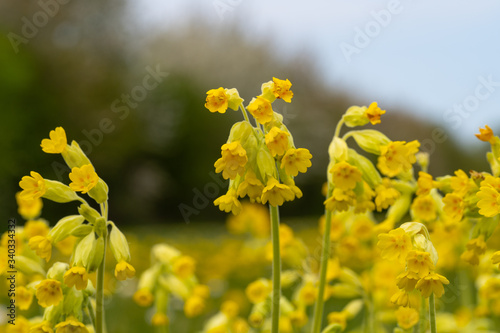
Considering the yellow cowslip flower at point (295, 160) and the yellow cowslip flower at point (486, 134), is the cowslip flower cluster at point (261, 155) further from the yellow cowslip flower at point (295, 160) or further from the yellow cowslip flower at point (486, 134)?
the yellow cowslip flower at point (486, 134)

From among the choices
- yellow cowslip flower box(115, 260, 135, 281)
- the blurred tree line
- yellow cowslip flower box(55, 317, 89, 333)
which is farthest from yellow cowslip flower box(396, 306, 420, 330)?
the blurred tree line

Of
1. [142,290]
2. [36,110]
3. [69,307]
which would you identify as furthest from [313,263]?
[36,110]

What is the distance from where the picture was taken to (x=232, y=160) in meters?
1.27

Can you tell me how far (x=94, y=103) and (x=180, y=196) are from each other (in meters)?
3.54

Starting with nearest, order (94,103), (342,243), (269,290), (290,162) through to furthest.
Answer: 1. (290,162)
2. (269,290)
3. (342,243)
4. (94,103)

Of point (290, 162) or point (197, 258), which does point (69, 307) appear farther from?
point (197, 258)

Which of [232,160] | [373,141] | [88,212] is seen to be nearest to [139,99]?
[373,141]

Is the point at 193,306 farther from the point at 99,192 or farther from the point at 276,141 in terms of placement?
the point at 276,141

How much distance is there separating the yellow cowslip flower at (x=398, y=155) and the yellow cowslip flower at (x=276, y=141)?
41 cm

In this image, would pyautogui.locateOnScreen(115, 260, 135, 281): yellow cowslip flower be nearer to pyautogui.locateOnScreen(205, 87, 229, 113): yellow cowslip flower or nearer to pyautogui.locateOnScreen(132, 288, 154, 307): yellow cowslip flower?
pyautogui.locateOnScreen(205, 87, 229, 113): yellow cowslip flower

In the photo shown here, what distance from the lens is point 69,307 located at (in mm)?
1366

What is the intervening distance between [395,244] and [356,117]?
1.38 feet

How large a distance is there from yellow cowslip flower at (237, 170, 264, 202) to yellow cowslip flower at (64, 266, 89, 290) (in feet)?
1.33

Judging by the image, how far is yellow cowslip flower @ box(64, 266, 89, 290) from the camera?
1.27 m
